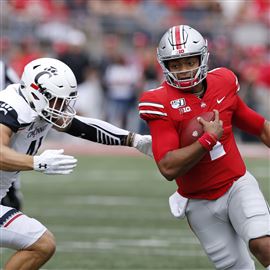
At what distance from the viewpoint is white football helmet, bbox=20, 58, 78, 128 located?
5500 millimetres

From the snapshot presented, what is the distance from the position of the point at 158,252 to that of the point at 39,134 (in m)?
2.56

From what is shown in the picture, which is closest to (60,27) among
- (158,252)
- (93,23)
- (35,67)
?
(93,23)

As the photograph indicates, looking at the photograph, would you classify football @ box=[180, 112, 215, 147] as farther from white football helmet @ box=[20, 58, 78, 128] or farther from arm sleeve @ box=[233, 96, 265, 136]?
white football helmet @ box=[20, 58, 78, 128]

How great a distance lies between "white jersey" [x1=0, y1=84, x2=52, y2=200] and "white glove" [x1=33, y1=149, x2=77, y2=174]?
0.97ft

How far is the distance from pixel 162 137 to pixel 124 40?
42.4 feet

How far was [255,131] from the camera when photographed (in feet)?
18.9

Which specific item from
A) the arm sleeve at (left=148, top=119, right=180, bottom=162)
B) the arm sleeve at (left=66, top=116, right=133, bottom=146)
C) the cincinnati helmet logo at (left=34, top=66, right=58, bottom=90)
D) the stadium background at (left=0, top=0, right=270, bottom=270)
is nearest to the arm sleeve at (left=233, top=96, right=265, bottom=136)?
the arm sleeve at (left=148, top=119, right=180, bottom=162)

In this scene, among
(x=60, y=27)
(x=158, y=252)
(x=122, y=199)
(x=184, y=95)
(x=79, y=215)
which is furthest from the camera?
(x=60, y=27)

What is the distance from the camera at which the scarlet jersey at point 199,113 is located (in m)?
5.41

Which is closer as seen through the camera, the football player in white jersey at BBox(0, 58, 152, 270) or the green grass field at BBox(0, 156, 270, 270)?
the football player in white jersey at BBox(0, 58, 152, 270)

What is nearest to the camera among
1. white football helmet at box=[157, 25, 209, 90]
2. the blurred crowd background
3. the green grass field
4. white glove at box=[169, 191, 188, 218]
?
white football helmet at box=[157, 25, 209, 90]

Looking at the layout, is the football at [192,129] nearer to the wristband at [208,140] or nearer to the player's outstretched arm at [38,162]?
the wristband at [208,140]

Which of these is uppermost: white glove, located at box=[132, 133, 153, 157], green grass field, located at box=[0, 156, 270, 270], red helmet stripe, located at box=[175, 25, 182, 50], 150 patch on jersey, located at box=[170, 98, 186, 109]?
red helmet stripe, located at box=[175, 25, 182, 50]

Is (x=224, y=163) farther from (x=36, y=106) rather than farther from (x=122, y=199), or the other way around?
(x=122, y=199)
